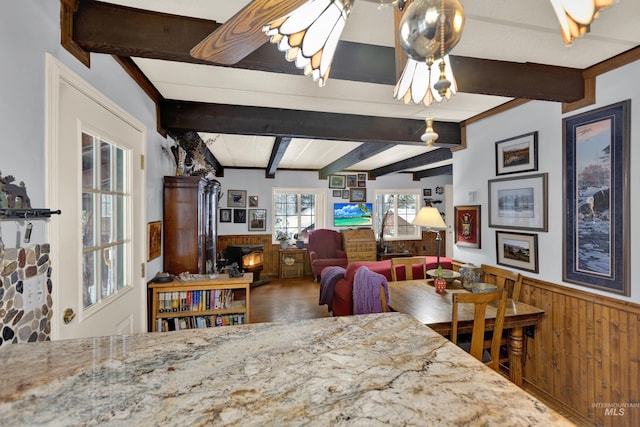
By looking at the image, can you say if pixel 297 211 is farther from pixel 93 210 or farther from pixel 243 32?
pixel 243 32

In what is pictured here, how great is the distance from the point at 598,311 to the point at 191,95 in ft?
11.2

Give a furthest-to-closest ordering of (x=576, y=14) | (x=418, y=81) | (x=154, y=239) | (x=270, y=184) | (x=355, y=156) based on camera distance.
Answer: (x=270, y=184) → (x=355, y=156) → (x=154, y=239) → (x=418, y=81) → (x=576, y=14)

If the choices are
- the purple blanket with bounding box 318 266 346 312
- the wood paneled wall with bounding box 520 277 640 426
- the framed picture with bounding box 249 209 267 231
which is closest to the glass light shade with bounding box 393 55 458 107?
the wood paneled wall with bounding box 520 277 640 426

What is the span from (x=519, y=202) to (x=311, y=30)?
8.28 feet

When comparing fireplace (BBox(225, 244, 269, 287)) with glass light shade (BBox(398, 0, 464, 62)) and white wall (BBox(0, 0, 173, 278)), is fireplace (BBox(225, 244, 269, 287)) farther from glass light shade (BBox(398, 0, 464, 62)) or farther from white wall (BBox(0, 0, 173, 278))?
glass light shade (BBox(398, 0, 464, 62))

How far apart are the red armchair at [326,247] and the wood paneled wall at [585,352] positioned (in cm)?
387

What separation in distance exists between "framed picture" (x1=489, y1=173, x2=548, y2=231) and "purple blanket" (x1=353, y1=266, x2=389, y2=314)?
1.25 m

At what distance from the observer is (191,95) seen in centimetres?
240

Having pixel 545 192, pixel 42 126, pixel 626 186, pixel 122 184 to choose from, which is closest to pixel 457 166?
pixel 545 192

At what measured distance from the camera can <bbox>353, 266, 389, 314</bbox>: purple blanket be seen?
2.57 meters

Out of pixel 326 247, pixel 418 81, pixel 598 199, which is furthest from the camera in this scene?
pixel 326 247

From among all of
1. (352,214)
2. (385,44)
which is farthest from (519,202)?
(352,214)

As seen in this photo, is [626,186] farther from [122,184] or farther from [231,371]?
[122,184]

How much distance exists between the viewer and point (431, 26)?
640 millimetres
